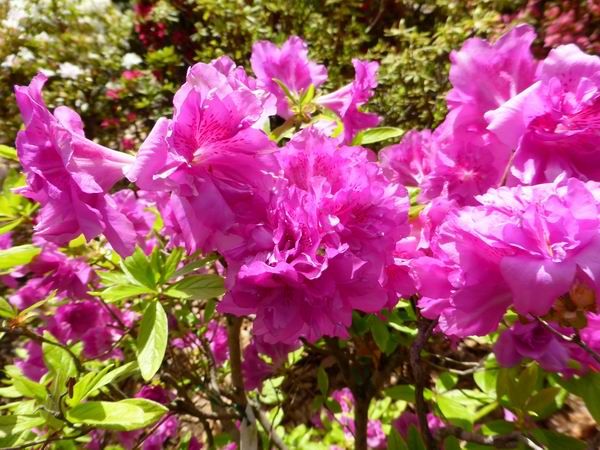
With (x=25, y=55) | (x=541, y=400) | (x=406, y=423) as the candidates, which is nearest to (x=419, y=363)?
(x=541, y=400)

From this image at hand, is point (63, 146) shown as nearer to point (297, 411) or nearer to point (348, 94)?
point (348, 94)

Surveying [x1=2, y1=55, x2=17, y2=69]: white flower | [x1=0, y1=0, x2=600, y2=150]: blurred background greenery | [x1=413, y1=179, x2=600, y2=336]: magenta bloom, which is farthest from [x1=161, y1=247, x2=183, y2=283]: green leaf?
[x1=2, y1=55, x2=17, y2=69]: white flower

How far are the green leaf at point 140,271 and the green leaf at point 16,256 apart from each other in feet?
0.84

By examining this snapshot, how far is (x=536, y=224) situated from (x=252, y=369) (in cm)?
125

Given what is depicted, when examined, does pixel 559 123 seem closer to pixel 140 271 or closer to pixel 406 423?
pixel 140 271

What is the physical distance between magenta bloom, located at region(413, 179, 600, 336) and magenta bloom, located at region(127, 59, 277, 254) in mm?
235

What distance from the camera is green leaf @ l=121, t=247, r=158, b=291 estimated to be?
2.37 ft

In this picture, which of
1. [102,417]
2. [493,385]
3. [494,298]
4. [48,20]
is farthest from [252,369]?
[48,20]

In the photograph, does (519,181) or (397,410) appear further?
(397,410)

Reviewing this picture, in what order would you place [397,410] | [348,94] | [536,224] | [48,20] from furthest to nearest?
[48,20]
[397,410]
[348,94]
[536,224]

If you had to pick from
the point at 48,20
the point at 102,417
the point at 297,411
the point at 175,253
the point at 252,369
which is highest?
the point at 48,20

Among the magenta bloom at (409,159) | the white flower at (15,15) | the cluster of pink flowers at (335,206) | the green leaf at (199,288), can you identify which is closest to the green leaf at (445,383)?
the magenta bloom at (409,159)

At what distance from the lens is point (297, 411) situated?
2.23 metres

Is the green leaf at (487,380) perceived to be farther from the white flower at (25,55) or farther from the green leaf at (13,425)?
the white flower at (25,55)
